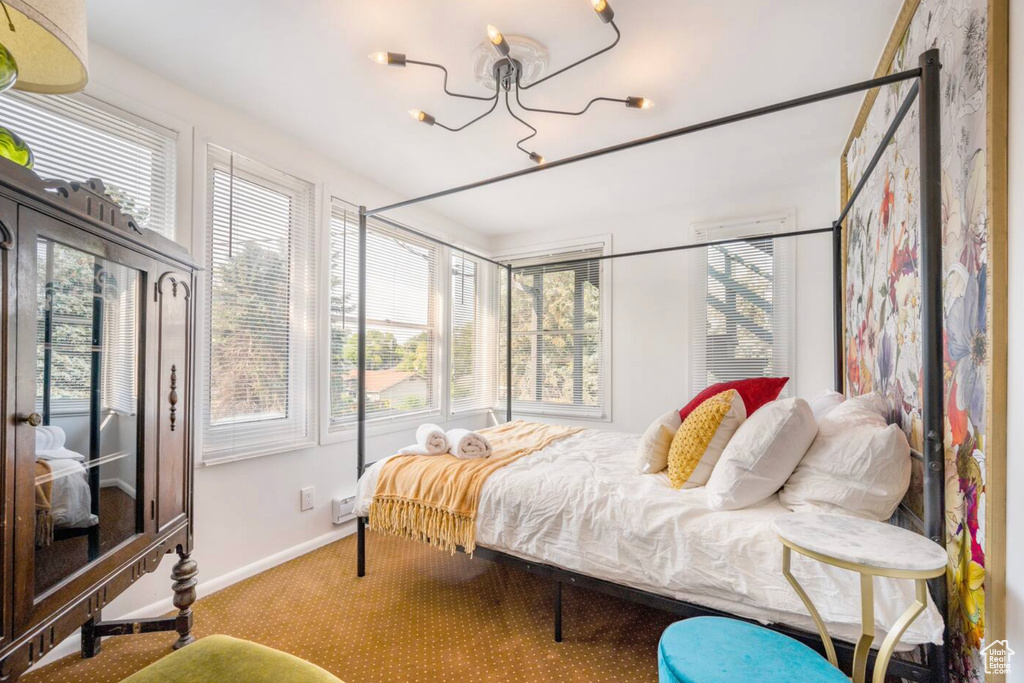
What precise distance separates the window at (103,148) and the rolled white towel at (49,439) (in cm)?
126

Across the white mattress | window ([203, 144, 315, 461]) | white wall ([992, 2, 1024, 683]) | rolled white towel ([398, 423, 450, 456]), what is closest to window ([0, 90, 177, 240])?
window ([203, 144, 315, 461])

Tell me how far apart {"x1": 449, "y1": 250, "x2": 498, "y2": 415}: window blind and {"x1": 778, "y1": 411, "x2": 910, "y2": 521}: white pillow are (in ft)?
9.69

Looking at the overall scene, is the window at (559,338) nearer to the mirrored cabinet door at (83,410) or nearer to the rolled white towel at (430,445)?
the rolled white towel at (430,445)

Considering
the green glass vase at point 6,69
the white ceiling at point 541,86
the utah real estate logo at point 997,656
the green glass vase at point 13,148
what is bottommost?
the utah real estate logo at point 997,656

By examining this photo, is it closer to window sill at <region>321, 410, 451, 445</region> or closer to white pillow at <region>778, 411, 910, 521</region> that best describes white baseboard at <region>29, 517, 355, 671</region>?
window sill at <region>321, 410, 451, 445</region>

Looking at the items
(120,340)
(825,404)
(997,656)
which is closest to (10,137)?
(120,340)

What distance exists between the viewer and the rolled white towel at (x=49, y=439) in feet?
3.49

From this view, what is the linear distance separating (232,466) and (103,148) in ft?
5.20

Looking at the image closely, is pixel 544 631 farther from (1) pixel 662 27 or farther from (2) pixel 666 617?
(1) pixel 662 27

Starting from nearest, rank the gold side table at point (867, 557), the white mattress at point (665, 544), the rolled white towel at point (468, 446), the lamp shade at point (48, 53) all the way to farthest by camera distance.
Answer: the lamp shade at point (48, 53) < the gold side table at point (867, 557) < the white mattress at point (665, 544) < the rolled white towel at point (468, 446)

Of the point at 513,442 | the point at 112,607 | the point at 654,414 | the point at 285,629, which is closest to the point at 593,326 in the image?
the point at 654,414

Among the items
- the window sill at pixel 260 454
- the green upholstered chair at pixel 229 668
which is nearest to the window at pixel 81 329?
the green upholstered chair at pixel 229 668

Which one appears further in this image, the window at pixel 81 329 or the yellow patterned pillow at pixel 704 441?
the yellow patterned pillow at pixel 704 441

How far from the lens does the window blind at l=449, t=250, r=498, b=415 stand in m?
4.14
